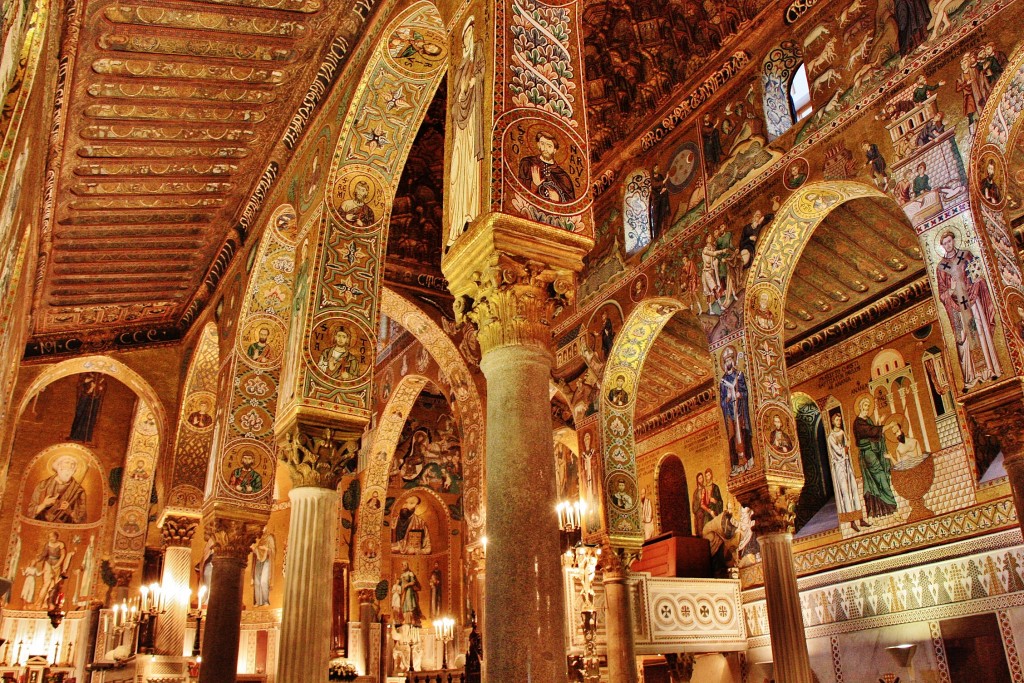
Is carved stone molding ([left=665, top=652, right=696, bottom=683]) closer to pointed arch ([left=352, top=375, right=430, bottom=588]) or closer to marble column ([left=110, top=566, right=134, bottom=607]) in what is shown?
pointed arch ([left=352, top=375, right=430, bottom=588])

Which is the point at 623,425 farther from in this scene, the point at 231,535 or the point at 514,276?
the point at 514,276

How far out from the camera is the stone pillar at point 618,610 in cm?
1015

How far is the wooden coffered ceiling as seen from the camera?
8.18 meters

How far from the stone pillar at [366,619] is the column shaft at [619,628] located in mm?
7211

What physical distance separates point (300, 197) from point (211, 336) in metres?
4.49

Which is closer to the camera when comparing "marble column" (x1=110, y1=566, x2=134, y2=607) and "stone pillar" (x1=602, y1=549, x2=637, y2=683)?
"stone pillar" (x1=602, y1=549, x2=637, y2=683)

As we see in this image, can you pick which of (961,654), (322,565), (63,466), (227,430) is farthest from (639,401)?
(63,466)

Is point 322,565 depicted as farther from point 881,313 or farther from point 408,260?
point 881,313

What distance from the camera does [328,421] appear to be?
792 cm

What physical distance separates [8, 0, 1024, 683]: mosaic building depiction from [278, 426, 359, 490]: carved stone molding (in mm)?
35

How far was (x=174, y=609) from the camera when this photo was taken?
12039mm

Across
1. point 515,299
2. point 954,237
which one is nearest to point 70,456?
point 515,299

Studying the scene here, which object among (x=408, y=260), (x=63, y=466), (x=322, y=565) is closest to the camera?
(x=322, y=565)

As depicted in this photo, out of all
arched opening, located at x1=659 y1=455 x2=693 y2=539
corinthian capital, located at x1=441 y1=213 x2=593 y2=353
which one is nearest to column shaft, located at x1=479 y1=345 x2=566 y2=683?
corinthian capital, located at x1=441 y1=213 x2=593 y2=353
